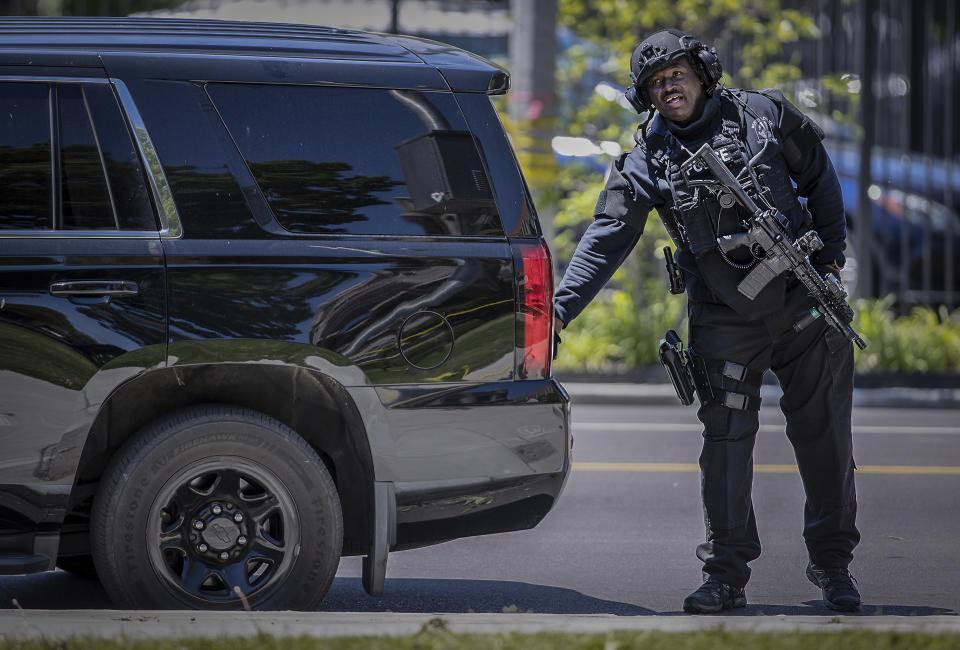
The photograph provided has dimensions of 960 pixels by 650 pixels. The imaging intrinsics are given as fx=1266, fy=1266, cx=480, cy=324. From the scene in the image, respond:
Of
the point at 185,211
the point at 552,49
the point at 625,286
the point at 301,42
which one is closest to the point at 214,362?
the point at 185,211

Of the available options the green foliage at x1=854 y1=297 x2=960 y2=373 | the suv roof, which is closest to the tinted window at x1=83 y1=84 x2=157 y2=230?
the suv roof

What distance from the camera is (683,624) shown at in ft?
12.0

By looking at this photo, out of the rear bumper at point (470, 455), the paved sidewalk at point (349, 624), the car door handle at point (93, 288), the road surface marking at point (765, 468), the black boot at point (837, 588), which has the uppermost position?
the car door handle at point (93, 288)

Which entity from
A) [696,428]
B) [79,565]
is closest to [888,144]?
[696,428]

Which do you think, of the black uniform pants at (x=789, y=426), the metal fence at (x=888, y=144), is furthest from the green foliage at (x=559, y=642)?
the metal fence at (x=888, y=144)

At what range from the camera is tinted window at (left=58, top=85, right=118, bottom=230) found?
395 centimetres

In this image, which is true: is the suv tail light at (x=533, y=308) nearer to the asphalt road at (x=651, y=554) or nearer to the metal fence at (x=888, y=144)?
the asphalt road at (x=651, y=554)

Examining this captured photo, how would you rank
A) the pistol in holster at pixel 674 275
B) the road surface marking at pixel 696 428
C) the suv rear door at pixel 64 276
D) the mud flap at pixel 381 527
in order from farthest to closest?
the road surface marking at pixel 696 428, the pistol in holster at pixel 674 275, the mud flap at pixel 381 527, the suv rear door at pixel 64 276

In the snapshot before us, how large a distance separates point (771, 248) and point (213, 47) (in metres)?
2.01

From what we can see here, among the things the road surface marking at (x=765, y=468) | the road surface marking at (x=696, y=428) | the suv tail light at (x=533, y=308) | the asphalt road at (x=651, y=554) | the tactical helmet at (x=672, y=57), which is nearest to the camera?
the suv tail light at (x=533, y=308)

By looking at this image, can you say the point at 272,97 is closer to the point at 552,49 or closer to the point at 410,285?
the point at 410,285

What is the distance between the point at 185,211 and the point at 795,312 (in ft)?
7.15

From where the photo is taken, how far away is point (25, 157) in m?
3.96

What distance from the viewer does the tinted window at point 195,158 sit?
3.98 m
